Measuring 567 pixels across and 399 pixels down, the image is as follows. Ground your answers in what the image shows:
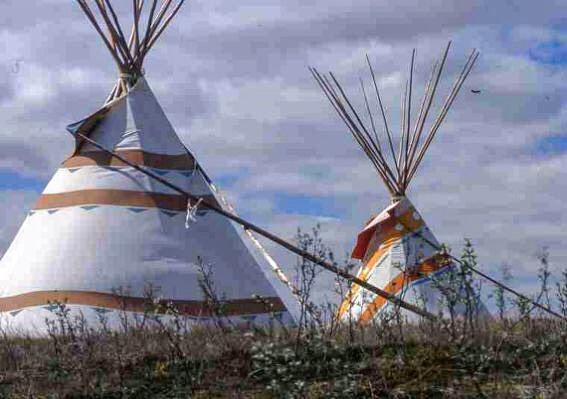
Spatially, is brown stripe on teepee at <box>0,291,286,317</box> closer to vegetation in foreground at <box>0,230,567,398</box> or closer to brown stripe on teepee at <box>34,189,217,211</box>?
brown stripe on teepee at <box>34,189,217,211</box>

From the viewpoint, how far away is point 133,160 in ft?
33.3

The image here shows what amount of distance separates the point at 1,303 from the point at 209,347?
5271 mm

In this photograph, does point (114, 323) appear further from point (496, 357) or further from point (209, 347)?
point (496, 357)

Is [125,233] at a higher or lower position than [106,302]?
higher

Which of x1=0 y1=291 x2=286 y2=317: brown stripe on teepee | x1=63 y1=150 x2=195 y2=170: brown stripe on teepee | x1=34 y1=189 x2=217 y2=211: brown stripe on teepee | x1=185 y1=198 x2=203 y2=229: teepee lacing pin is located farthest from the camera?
x1=63 y1=150 x2=195 y2=170: brown stripe on teepee

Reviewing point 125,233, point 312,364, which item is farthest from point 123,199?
point 312,364

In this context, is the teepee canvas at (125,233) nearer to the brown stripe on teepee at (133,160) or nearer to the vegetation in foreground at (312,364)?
the brown stripe on teepee at (133,160)

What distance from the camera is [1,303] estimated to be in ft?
32.3

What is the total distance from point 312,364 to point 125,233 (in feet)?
17.7

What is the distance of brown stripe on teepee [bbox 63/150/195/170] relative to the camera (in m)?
10.2

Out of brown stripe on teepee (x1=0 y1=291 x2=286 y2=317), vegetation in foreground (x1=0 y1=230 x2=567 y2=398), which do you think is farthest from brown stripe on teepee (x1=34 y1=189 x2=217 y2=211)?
vegetation in foreground (x1=0 y1=230 x2=567 y2=398)

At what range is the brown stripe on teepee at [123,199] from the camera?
9.95 meters

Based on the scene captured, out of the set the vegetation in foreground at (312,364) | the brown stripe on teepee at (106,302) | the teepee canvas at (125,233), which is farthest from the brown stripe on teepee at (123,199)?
the vegetation in foreground at (312,364)

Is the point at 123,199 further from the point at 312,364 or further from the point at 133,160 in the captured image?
the point at 312,364
